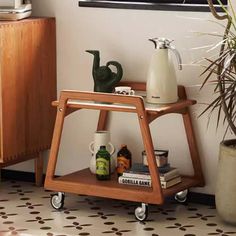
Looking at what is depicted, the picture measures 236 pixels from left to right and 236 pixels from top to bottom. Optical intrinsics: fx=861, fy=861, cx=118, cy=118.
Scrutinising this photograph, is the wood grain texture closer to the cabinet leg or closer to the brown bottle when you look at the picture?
the brown bottle

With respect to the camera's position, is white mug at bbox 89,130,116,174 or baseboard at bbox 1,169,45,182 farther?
baseboard at bbox 1,169,45,182

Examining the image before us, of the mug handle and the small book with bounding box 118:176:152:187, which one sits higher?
the mug handle

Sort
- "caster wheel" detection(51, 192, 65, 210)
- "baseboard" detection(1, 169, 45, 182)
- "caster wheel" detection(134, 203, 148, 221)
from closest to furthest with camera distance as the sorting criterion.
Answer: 1. "caster wheel" detection(134, 203, 148, 221)
2. "caster wheel" detection(51, 192, 65, 210)
3. "baseboard" detection(1, 169, 45, 182)

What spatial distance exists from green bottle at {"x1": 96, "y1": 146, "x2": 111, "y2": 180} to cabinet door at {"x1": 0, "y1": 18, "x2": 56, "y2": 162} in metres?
0.47

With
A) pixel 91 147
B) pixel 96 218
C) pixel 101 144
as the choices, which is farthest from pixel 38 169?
pixel 96 218

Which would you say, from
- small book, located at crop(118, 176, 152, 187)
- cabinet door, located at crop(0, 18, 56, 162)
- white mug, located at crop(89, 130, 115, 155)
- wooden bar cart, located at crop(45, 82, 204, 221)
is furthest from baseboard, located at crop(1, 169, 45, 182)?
small book, located at crop(118, 176, 152, 187)

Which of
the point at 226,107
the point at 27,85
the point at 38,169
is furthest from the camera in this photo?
the point at 38,169

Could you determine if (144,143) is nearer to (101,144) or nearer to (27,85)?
(101,144)

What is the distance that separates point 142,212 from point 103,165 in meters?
0.33

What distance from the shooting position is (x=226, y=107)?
3945 mm

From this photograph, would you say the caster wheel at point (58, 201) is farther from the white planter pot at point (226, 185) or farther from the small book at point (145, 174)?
the white planter pot at point (226, 185)

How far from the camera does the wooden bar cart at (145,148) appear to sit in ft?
13.2

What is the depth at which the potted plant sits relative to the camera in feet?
12.6

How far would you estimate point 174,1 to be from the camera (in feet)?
14.5
